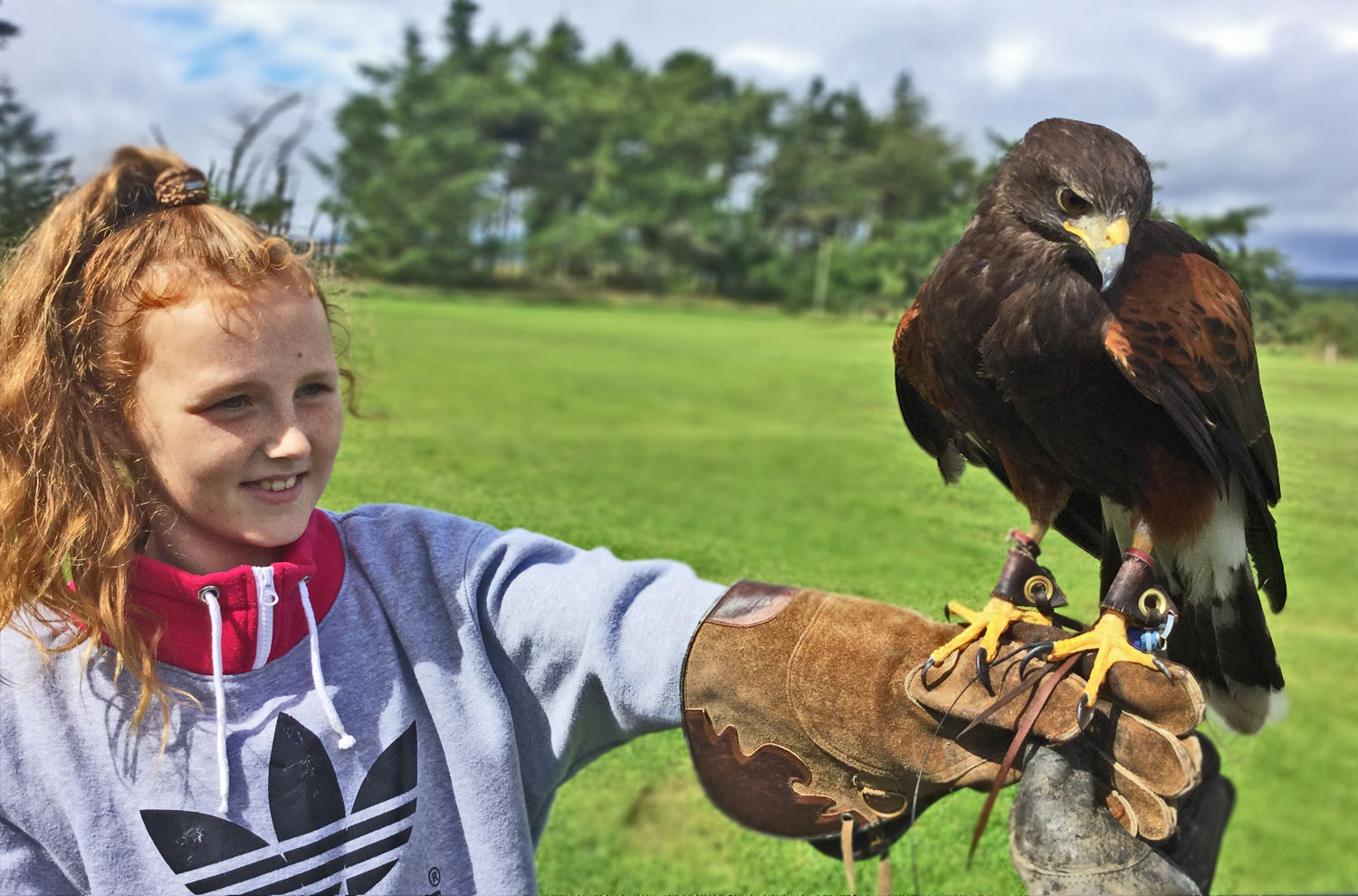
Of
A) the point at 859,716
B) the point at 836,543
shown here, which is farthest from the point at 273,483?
the point at 836,543

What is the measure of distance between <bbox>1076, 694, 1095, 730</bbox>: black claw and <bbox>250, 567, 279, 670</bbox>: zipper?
99 cm

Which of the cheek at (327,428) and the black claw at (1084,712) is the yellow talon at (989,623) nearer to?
the black claw at (1084,712)

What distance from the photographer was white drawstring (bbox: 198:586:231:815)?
114 cm

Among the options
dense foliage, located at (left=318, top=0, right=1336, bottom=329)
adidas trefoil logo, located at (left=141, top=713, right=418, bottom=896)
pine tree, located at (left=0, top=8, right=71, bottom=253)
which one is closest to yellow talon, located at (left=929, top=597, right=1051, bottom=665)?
adidas trefoil logo, located at (left=141, top=713, right=418, bottom=896)

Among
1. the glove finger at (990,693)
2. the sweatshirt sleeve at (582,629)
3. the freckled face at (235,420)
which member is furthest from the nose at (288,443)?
the glove finger at (990,693)

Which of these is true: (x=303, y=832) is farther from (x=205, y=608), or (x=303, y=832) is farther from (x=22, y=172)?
(x=22, y=172)

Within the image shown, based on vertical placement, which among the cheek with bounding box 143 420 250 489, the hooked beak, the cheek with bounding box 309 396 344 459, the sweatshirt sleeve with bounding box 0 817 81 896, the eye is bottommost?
the sweatshirt sleeve with bounding box 0 817 81 896

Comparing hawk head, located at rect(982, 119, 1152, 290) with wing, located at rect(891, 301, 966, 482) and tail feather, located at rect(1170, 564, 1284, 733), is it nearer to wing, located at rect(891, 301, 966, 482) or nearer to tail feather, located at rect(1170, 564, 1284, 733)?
wing, located at rect(891, 301, 966, 482)

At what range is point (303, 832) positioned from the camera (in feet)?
3.90

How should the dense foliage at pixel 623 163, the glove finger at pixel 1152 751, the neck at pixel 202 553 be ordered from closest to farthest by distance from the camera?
the glove finger at pixel 1152 751 → the neck at pixel 202 553 → the dense foliage at pixel 623 163

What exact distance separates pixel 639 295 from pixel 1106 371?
32.1 meters

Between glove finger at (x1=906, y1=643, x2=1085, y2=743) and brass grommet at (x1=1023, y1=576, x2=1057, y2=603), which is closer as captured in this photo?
glove finger at (x1=906, y1=643, x2=1085, y2=743)

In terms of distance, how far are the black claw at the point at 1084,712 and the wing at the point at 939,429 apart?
0.41 m

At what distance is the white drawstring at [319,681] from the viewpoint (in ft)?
3.91
